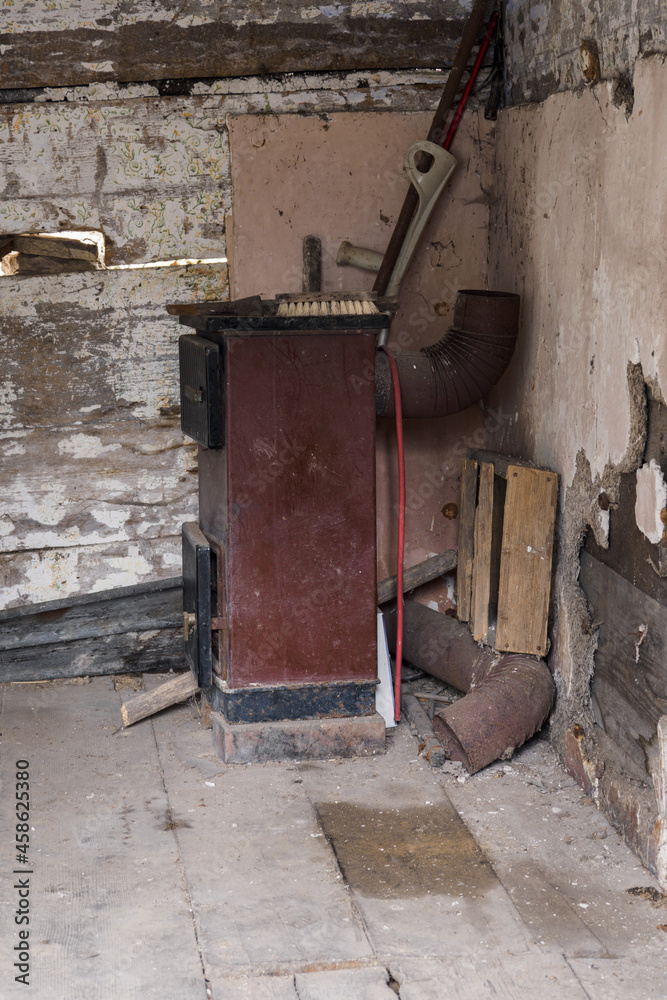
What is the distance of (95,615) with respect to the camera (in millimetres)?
4055

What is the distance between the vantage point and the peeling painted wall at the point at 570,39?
2631 millimetres

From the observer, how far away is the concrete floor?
7.33 ft

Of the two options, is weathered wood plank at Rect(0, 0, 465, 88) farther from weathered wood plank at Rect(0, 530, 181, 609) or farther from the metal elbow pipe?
weathered wood plank at Rect(0, 530, 181, 609)

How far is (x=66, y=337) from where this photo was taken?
3918 millimetres

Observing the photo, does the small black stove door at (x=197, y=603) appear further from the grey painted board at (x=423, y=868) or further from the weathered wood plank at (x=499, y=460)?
the weathered wood plank at (x=499, y=460)

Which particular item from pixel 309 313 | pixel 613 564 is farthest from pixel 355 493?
pixel 613 564

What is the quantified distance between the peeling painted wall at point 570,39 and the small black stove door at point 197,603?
1.85m

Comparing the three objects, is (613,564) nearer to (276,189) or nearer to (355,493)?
(355,493)

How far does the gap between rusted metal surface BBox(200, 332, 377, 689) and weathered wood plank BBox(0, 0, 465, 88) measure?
1333mm

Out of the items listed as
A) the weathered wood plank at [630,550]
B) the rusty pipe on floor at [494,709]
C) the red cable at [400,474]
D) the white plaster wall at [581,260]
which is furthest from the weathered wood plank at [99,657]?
the weathered wood plank at [630,550]

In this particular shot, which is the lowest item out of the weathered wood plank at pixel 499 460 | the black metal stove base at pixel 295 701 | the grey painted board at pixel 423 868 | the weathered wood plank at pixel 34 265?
the grey painted board at pixel 423 868

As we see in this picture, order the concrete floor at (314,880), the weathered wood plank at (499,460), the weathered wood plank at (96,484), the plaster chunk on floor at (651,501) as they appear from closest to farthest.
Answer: the concrete floor at (314,880), the plaster chunk on floor at (651,501), the weathered wood plank at (499,460), the weathered wood plank at (96,484)

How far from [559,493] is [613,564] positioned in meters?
0.43

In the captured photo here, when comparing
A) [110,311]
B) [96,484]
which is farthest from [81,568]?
[110,311]
